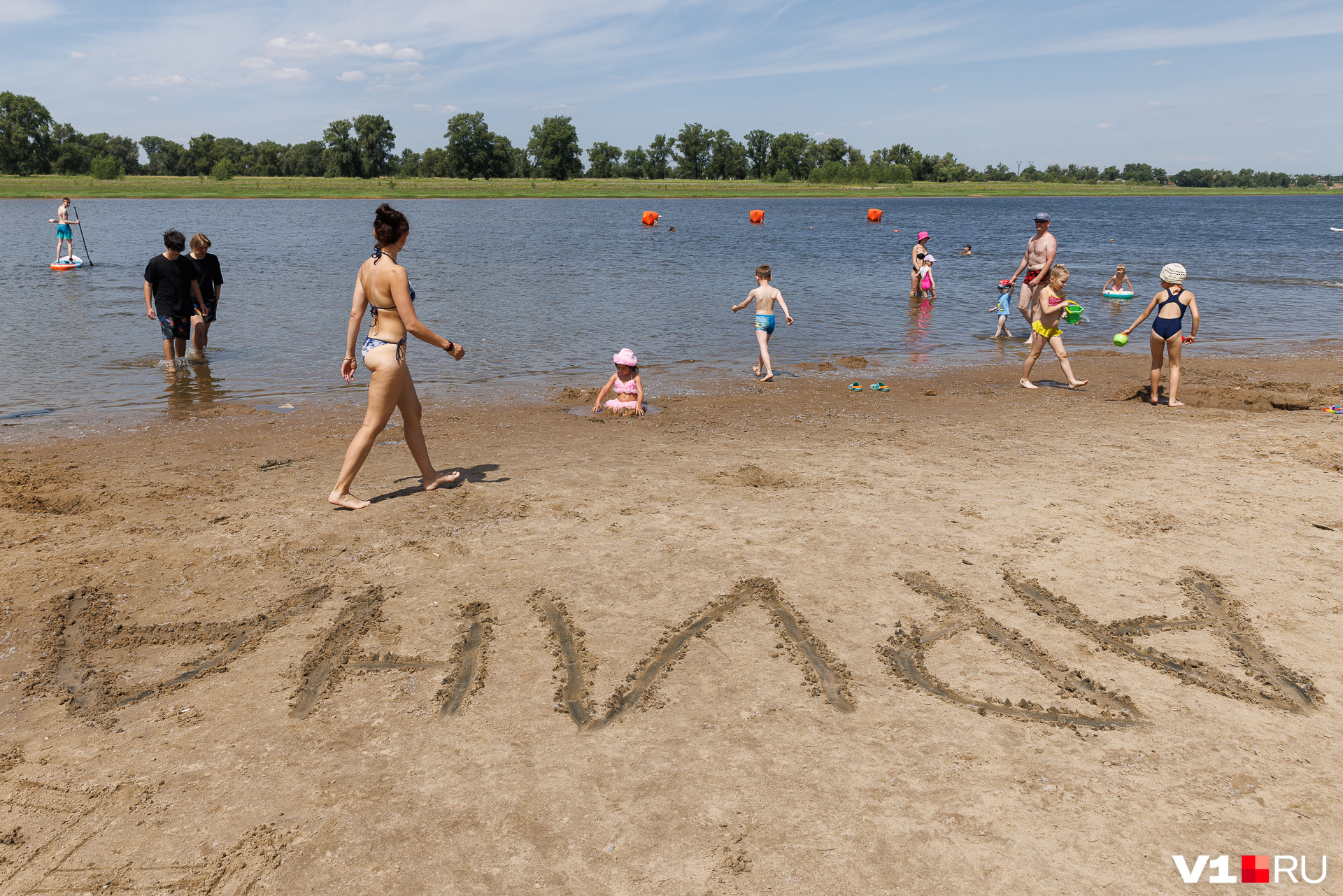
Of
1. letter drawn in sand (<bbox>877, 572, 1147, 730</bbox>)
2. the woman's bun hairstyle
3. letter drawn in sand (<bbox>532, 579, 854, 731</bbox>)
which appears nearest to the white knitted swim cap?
letter drawn in sand (<bbox>877, 572, 1147, 730</bbox>)

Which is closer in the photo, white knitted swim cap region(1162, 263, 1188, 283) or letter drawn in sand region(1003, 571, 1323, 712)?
letter drawn in sand region(1003, 571, 1323, 712)

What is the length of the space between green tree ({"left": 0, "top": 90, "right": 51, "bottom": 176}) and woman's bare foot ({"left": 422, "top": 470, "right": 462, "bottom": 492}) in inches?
5212

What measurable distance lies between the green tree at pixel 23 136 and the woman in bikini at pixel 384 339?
133 meters

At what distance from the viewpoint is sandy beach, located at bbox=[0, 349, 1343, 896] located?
3.17 metres

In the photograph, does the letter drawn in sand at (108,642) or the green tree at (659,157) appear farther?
the green tree at (659,157)

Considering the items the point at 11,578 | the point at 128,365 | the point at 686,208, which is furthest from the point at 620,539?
the point at 686,208

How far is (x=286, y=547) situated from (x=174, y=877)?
3.19 meters

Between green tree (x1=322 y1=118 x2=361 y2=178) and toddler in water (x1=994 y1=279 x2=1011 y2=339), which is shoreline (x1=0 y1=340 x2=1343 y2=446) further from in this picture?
green tree (x1=322 y1=118 x2=361 y2=178)

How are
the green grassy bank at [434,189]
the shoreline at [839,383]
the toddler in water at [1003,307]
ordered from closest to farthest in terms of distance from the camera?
the shoreline at [839,383] < the toddler in water at [1003,307] < the green grassy bank at [434,189]

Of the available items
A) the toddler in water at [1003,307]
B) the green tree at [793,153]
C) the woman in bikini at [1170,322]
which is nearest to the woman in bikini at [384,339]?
the woman in bikini at [1170,322]

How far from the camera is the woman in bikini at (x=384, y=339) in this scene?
6.13m

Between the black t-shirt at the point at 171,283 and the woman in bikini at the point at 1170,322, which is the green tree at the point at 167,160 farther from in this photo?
the woman in bikini at the point at 1170,322

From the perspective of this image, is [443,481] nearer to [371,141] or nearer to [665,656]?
[665,656]

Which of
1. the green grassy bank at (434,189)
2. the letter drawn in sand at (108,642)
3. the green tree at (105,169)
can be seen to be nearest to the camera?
the letter drawn in sand at (108,642)
